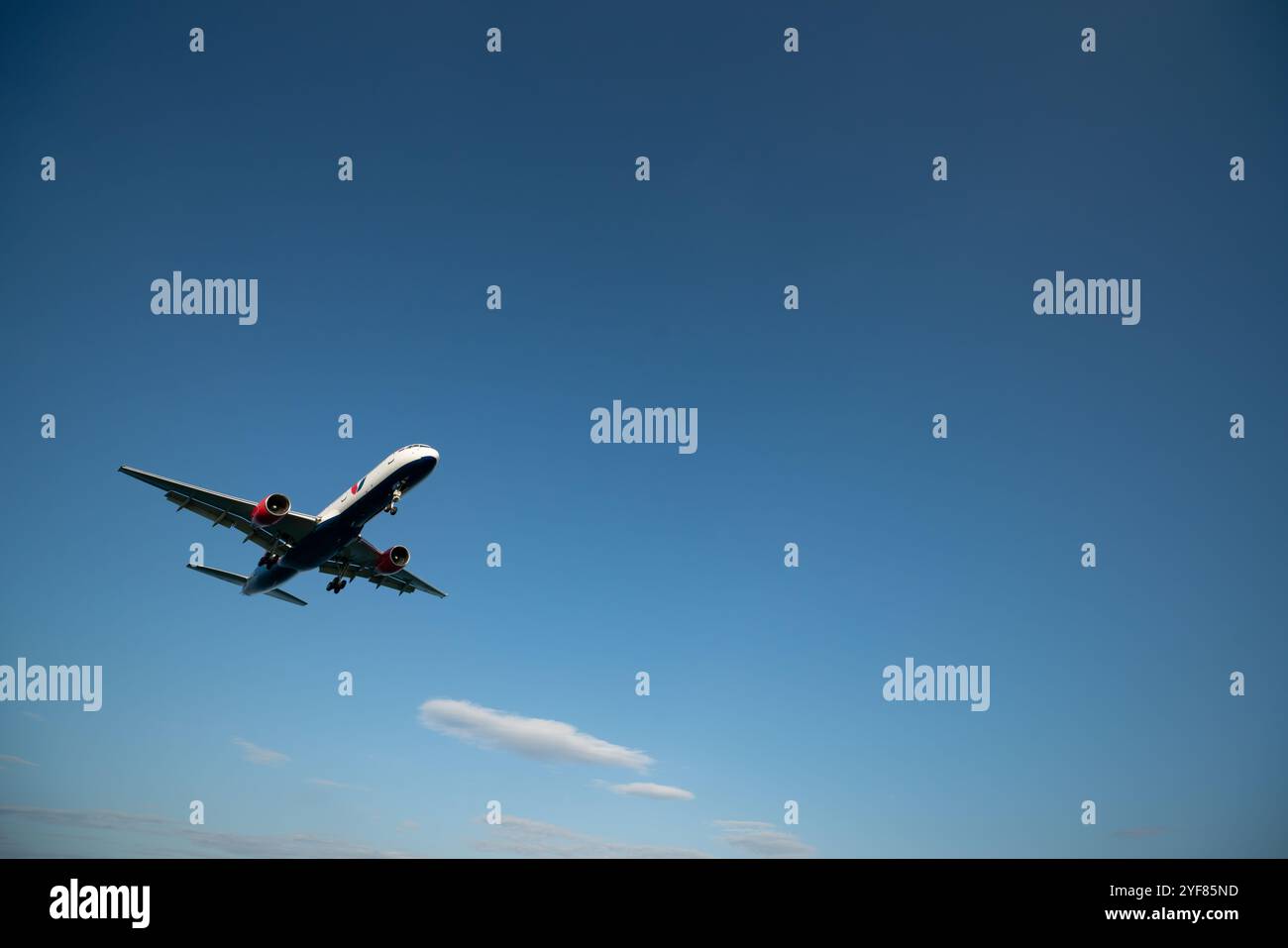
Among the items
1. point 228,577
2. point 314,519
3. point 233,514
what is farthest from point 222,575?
point 314,519

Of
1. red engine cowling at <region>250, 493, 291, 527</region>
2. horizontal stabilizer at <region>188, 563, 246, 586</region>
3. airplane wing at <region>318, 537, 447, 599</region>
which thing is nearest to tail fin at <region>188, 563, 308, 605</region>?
horizontal stabilizer at <region>188, 563, 246, 586</region>

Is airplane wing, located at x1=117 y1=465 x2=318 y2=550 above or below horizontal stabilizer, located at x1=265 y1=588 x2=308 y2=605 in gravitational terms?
above

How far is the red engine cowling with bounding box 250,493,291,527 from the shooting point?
51406 mm

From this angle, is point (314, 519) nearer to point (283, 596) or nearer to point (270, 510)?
point (270, 510)

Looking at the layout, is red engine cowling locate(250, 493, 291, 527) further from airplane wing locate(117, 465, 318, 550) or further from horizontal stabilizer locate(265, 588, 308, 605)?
horizontal stabilizer locate(265, 588, 308, 605)

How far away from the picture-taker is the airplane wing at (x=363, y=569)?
61531mm

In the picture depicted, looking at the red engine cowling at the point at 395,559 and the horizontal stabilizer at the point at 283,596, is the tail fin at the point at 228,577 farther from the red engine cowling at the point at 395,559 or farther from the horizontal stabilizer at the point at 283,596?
the red engine cowling at the point at 395,559

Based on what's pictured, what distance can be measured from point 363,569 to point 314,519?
11.3 meters

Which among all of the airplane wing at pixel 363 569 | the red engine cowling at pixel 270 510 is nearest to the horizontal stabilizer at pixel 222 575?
the airplane wing at pixel 363 569
